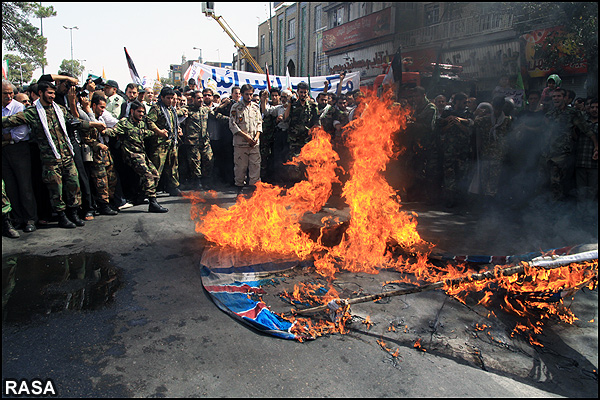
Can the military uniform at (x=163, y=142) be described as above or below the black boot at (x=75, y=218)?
above

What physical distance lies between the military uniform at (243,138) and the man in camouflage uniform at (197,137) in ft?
2.23

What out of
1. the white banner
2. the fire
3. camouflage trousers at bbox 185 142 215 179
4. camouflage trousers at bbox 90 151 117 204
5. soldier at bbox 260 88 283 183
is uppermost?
the white banner

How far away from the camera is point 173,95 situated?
7.23 metres

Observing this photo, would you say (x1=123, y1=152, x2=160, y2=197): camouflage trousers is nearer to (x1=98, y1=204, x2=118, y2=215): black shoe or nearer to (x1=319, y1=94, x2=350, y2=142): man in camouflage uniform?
(x1=98, y1=204, x2=118, y2=215): black shoe

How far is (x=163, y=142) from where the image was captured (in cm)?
721

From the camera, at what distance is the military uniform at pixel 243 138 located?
816cm

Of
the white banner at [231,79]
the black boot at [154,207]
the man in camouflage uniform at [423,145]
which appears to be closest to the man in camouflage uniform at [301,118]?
the man in camouflage uniform at [423,145]

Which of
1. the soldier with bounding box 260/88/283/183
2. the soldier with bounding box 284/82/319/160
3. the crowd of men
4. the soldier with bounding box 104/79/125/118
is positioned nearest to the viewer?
the crowd of men

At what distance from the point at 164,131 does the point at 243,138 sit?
1817 mm

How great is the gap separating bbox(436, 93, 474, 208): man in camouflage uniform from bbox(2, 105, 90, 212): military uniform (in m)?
6.33

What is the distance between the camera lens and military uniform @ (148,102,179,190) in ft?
23.3

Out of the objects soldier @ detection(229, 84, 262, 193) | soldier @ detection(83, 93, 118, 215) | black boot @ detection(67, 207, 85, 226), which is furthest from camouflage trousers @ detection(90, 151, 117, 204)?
soldier @ detection(229, 84, 262, 193)

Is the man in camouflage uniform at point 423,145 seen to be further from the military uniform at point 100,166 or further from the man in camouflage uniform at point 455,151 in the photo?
the military uniform at point 100,166

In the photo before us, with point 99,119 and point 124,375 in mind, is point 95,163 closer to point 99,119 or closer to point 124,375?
point 99,119
